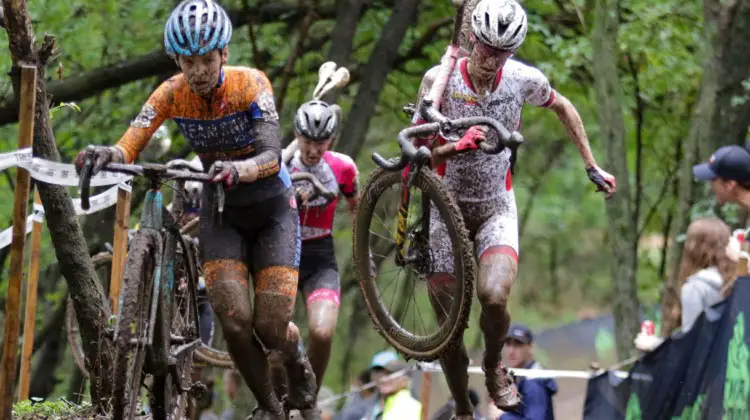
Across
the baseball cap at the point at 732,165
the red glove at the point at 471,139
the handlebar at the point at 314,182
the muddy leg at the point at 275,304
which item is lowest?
the muddy leg at the point at 275,304

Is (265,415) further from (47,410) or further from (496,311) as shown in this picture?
(47,410)

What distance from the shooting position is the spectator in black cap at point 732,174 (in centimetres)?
856

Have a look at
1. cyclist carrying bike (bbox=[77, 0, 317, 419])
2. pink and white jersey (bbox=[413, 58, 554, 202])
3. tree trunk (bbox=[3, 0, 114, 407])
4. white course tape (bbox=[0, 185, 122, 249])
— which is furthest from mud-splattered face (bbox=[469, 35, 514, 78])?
white course tape (bbox=[0, 185, 122, 249])

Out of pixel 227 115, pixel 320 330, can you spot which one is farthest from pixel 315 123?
pixel 227 115

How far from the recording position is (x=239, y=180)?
287 inches

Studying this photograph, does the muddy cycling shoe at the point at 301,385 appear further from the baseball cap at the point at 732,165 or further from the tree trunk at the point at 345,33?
the tree trunk at the point at 345,33

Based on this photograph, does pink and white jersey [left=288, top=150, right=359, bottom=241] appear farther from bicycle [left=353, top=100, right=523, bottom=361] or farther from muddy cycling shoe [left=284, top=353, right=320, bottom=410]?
muddy cycling shoe [left=284, top=353, right=320, bottom=410]

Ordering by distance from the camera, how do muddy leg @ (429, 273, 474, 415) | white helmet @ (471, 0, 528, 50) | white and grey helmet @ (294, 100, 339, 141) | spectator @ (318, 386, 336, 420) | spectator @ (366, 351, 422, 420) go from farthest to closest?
1. spectator @ (318, 386, 336, 420)
2. spectator @ (366, 351, 422, 420)
3. white and grey helmet @ (294, 100, 339, 141)
4. muddy leg @ (429, 273, 474, 415)
5. white helmet @ (471, 0, 528, 50)

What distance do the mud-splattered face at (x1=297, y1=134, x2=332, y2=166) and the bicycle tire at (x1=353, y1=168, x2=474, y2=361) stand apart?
1340 mm

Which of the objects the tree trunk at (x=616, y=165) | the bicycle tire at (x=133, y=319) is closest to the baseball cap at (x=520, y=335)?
the bicycle tire at (x=133, y=319)

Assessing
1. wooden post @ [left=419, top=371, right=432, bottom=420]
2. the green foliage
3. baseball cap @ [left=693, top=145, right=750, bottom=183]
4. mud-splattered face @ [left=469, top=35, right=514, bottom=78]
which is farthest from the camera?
wooden post @ [left=419, top=371, right=432, bottom=420]

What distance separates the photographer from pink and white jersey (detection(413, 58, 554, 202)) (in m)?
8.23

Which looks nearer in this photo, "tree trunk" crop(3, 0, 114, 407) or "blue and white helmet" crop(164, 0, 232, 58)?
"blue and white helmet" crop(164, 0, 232, 58)

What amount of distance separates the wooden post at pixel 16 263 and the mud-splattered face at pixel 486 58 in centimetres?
262
